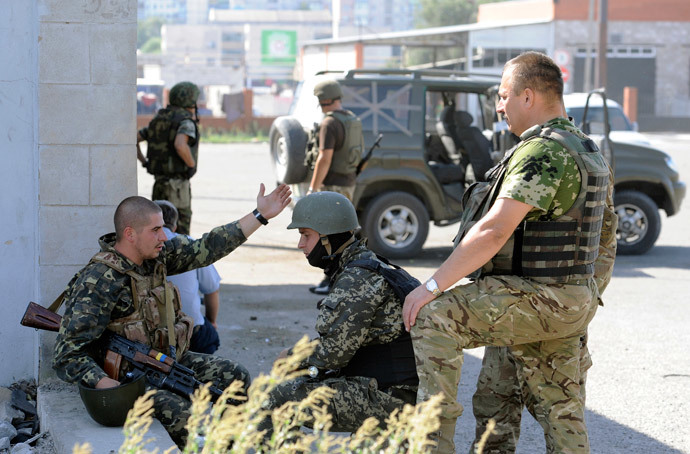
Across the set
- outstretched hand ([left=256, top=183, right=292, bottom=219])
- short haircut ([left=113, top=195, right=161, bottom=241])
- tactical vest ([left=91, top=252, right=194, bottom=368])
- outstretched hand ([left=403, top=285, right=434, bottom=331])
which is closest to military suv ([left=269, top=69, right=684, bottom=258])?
outstretched hand ([left=256, top=183, right=292, bottom=219])

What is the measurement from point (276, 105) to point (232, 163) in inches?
1606

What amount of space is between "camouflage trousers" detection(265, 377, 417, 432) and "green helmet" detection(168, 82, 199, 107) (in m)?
4.58

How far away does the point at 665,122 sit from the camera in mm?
44406

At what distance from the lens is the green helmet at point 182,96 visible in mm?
8156

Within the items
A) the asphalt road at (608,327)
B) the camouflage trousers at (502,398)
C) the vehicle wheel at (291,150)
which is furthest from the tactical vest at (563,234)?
the vehicle wheel at (291,150)

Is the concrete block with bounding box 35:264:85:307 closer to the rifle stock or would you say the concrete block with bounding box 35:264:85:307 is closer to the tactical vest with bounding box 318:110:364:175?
the rifle stock

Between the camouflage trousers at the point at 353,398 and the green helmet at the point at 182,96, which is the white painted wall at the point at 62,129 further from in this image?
the green helmet at the point at 182,96

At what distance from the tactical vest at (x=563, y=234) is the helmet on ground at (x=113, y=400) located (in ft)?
5.28

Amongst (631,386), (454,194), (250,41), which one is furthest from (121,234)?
(250,41)

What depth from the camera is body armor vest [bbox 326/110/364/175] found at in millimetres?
8422

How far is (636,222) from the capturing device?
10.9 metres

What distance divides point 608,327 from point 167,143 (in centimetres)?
393

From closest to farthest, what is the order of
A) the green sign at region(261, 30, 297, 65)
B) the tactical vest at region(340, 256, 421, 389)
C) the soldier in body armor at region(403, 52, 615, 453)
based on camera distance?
the soldier in body armor at region(403, 52, 615, 453), the tactical vest at region(340, 256, 421, 389), the green sign at region(261, 30, 297, 65)

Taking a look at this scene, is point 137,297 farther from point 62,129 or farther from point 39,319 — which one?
point 62,129
